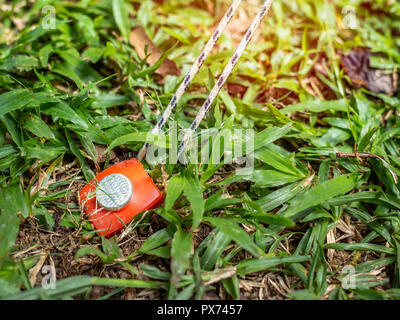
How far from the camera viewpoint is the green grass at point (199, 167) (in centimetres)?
135

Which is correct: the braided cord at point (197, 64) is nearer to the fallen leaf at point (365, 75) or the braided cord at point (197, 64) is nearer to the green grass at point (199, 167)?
the green grass at point (199, 167)

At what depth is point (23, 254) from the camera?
136cm

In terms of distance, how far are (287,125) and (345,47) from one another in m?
1.08

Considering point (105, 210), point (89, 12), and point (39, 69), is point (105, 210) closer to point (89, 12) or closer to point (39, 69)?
point (39, 69)

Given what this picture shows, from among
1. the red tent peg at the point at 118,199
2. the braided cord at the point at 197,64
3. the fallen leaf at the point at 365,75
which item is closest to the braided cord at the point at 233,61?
the braided cord at the point at 197,64

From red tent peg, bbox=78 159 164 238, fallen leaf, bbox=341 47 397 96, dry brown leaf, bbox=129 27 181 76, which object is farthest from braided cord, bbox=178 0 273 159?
fallen leaf, bbox=341 47 397 96

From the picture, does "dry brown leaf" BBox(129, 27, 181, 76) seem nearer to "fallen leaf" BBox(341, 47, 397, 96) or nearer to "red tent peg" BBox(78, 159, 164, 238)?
"red tent peg" BBox(78, 159, 164, 238)

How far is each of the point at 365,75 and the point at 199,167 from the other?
54.6 inches

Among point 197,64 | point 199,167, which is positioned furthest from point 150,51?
point 199,167

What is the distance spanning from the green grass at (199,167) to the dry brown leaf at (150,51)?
4 centimetres

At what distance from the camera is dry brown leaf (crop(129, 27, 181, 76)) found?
2.00m

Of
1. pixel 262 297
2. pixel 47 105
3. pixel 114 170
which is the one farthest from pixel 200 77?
pixel 262 297

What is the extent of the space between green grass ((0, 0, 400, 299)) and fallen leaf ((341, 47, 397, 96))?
0.05 m

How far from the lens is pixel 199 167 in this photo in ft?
5.06
